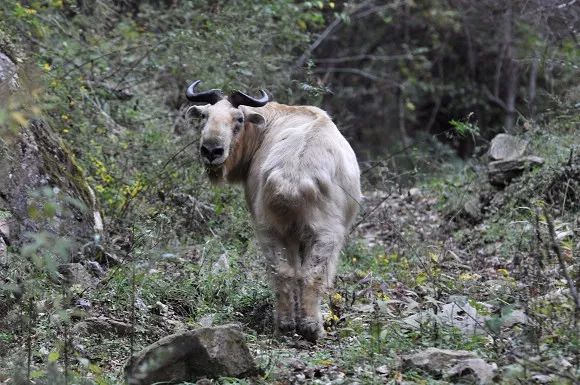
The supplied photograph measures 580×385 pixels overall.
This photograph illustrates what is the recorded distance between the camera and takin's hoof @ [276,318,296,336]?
24.8 ft

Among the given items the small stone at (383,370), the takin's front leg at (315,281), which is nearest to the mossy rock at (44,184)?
the takin's front leg at (315,281)

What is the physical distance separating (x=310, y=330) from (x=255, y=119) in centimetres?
251

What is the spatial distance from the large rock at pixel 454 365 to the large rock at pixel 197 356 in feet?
3.47

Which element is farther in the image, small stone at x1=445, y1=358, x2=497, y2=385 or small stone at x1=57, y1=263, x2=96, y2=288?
small stone at x1=57, y1=263, x2=96, y2=288

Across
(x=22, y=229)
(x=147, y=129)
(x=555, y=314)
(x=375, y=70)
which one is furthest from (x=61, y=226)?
(x=375, y=70)

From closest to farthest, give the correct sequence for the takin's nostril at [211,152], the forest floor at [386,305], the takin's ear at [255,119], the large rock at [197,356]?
1. the large rock at [197,356]
2. the forest floor at [386,305]
3. the takin's nostril at [211,152]
4. the takin's ear at [255,119]

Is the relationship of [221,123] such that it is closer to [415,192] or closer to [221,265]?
[221,265]

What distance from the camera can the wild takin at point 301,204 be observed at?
7.61m

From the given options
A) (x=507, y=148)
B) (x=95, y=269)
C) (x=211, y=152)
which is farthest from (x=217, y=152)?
(x=507, y=148)

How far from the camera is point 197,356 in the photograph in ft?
19.1

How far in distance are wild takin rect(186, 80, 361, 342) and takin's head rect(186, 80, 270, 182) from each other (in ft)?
0.04

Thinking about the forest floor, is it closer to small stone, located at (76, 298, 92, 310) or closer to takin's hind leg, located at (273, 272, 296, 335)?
small stone, located at (76, 298, 92, 310)

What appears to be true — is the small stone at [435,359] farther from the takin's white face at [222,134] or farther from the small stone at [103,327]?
the takin's white face at [222,134]

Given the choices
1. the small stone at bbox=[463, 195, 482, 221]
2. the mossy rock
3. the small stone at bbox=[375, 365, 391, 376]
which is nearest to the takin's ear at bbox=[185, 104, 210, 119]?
the mossy rock
